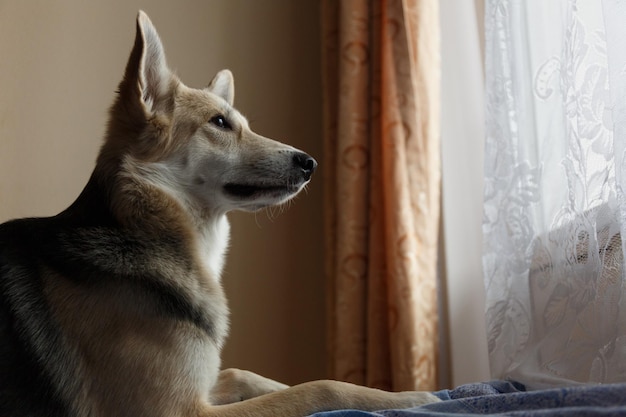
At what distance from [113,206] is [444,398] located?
806 mm

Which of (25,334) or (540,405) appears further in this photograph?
(25,334)

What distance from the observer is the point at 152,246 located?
1407mm

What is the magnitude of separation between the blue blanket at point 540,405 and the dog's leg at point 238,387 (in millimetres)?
452

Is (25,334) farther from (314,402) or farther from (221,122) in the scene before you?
(221,122)

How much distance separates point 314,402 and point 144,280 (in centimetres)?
42

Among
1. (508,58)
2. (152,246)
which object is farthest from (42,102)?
(508,58)

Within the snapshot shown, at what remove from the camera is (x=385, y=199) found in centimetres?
231

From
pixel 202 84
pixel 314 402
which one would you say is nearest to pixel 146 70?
pixel 314 402

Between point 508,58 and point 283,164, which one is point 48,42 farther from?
point 508,58

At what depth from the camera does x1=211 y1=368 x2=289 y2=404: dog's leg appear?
1.55m

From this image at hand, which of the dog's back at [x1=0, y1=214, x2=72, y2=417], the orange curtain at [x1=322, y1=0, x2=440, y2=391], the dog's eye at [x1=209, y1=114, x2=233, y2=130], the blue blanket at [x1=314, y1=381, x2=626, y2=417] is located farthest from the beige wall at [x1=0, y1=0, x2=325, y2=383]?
the blue blanket at [x1=314, y1=381, x2=626, y2=417]

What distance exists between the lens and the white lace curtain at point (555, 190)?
128 cm

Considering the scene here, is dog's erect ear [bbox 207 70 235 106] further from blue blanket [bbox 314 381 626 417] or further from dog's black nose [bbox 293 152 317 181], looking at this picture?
blue blanket [bbox 314 381 626 417]

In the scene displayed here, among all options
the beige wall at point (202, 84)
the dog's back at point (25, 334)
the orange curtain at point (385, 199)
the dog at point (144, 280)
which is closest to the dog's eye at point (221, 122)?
the dog at point (144, 280)
